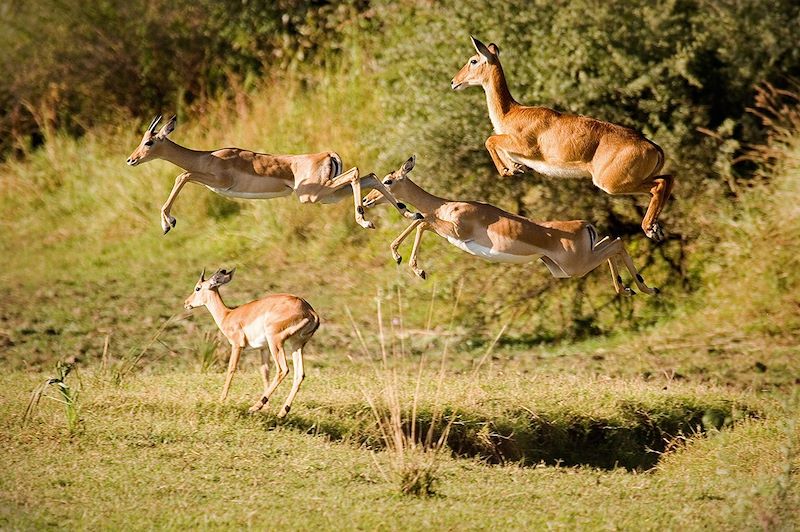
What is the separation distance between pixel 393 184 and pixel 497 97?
74 cm

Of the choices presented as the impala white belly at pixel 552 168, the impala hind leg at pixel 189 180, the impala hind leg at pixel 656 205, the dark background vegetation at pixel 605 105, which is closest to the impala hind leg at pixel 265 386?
the impala hind leg at pixel 189 180

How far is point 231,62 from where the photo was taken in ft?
54.5

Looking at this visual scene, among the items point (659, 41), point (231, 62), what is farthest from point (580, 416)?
point (231, 62)

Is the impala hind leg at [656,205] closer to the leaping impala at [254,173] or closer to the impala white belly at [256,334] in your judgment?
the leaping impala at [254,173]

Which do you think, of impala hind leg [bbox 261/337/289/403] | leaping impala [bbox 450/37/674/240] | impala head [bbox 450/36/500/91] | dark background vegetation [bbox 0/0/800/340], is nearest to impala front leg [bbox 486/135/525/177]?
leaping impala [bbox 450/37/674/240]

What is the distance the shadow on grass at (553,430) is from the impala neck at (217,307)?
0.73 meters

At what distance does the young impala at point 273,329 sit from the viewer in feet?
23.2

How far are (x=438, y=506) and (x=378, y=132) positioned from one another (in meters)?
6.41

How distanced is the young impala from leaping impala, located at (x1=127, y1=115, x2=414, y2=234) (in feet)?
3.62

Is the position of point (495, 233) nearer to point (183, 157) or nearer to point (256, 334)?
point (183, 157)

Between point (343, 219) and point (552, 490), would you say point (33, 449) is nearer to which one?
point (552, 490)

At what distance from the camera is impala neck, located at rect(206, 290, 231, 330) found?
7655 millimetres

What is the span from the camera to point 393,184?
635cm

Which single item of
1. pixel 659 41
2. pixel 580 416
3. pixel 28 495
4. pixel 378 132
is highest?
pixel 659 41
